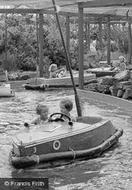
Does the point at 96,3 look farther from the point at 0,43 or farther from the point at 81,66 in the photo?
the point at 0,43

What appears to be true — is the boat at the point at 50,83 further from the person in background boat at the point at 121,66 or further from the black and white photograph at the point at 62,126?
the person in background boat at the point at 121,66

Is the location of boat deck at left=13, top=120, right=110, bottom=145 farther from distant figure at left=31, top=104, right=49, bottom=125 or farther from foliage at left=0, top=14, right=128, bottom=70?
foliage at left=0, top=14, right=128, bottom=70

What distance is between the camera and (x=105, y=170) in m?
7.67

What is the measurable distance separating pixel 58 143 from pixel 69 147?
0.94ft

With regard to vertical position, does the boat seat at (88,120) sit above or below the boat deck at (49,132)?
below

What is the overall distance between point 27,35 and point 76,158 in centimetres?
1809

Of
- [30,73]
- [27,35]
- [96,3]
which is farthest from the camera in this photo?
[27,35]

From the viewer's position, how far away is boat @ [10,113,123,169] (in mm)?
7449

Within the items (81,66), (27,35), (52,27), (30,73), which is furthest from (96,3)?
(52,27)

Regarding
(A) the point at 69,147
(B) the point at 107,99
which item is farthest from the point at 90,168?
(B) the point at 107,99

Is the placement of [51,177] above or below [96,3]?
below

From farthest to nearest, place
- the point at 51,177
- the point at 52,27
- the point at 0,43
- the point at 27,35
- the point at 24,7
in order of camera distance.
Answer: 1. the point at 52,27
2. the point at 27,35
3. the point at 0,43
4. the point at 24,7
5. the point at 51,177

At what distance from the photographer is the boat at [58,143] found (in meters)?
7.45

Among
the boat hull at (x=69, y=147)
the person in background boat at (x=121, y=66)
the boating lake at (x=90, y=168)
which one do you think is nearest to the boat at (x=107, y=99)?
the boating lake at (x=90, y=168)
